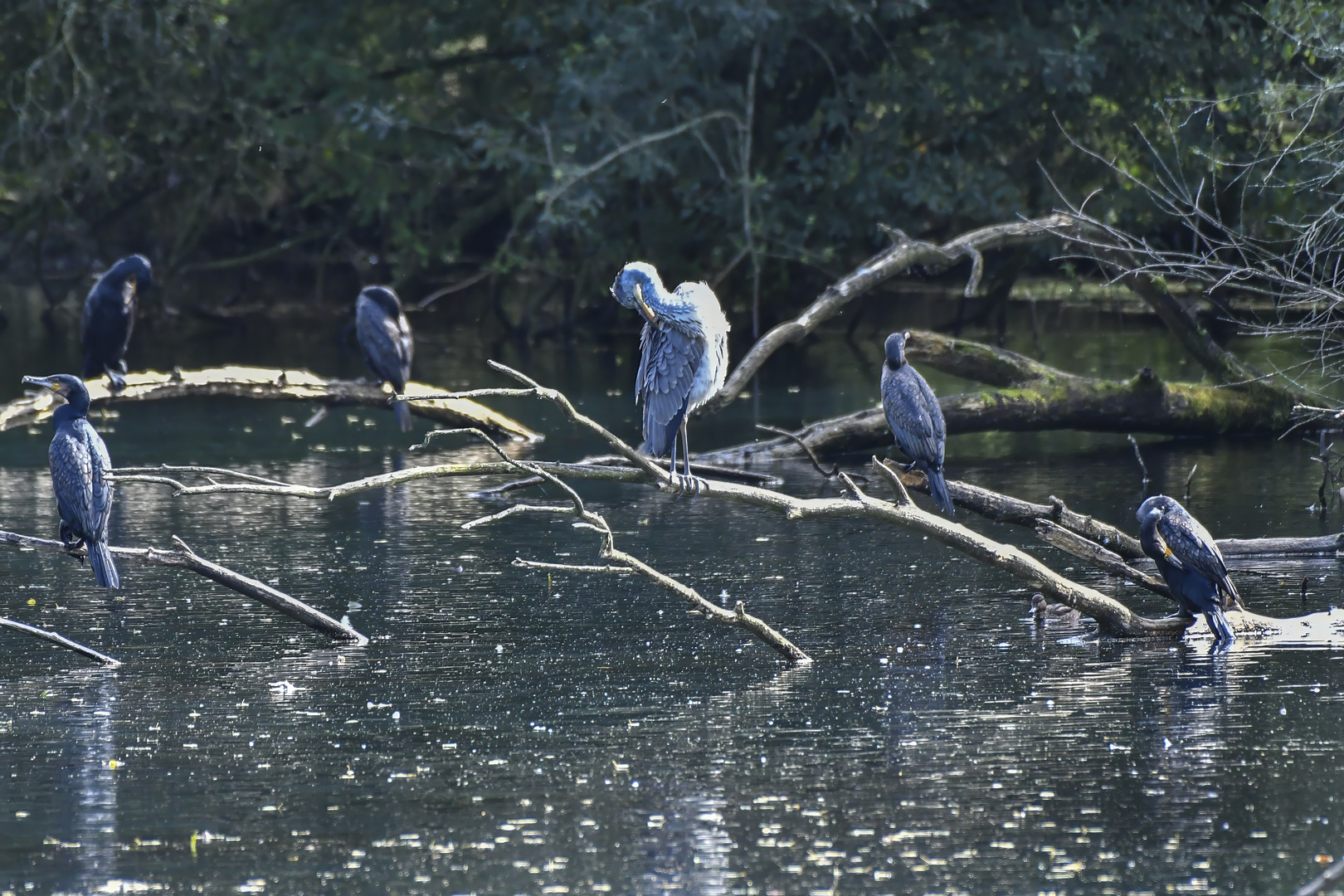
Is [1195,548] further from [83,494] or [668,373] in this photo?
[83,494]

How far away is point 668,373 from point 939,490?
5.03 ft

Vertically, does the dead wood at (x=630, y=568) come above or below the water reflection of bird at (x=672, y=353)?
below

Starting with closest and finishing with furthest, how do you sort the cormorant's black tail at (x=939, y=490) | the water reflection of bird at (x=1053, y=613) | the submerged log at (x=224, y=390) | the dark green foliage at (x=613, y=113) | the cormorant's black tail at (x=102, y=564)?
the cormorant's black tail at (x=102, y=564), the water reflection of bird at (x=1053, y=613), the cormorant's black tail at (x=939, y=490), the submerged log at (x=224, y=390), the dark green foliage at (x=613, y=113)

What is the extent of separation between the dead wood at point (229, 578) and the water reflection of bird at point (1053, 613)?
2.80 metres

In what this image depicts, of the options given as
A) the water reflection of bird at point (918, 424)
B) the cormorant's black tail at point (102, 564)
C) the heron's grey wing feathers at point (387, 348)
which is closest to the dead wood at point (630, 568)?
the water reflection of bird at point (918, 424)

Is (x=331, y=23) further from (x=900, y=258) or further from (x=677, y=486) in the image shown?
(x=677, y=486)

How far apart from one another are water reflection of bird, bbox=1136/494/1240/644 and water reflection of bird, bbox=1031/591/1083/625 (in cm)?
45

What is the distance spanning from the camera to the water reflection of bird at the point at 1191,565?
684 cm

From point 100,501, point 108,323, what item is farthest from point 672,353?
point 108,323

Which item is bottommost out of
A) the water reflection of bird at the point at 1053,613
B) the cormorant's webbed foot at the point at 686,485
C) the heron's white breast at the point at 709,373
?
the water reflection of bird at the point at 1053,613

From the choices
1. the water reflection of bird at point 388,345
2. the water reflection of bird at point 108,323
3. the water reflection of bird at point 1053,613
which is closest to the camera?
the water reflection of bird at point 1053,613

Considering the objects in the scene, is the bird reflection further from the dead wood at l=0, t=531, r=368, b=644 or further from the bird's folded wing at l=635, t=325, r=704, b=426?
the bird's folded wing at l=635, t=325, r=704, b=426

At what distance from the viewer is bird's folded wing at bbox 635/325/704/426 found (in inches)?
267

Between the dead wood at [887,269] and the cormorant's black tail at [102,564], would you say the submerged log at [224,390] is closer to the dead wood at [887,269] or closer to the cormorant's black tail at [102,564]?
the dead wood at [887,269]
